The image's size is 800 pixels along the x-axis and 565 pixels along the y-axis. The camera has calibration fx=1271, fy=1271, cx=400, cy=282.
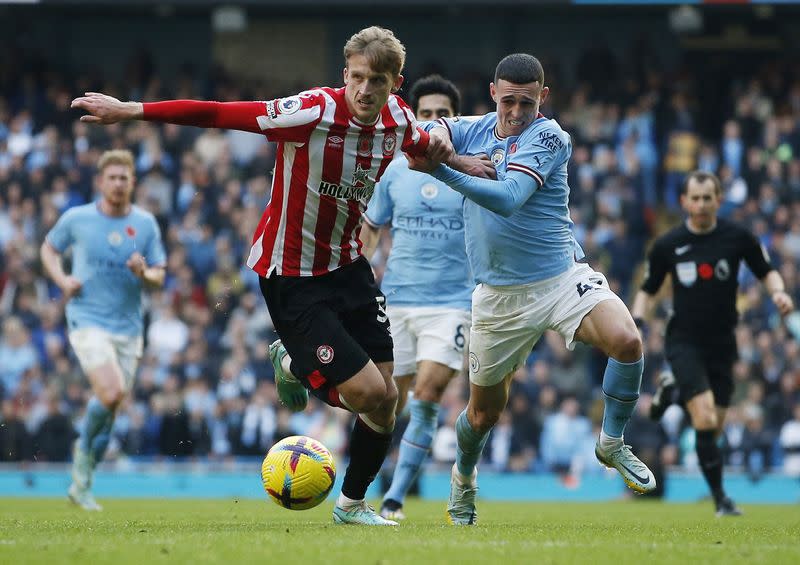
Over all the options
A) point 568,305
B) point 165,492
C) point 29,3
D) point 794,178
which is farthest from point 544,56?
point 568,305

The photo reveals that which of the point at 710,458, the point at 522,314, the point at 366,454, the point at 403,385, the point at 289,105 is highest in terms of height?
the point at 289,105

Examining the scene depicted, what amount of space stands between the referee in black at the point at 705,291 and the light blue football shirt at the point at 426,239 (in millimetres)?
1973

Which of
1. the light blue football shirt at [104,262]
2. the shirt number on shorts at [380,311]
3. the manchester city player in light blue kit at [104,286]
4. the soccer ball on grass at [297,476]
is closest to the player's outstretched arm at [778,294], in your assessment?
the shirt number on shorts at [380,311]

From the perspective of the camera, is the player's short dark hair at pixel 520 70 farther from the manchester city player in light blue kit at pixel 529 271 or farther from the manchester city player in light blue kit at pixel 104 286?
the manchester city player in light blue kit at pixel 104 286

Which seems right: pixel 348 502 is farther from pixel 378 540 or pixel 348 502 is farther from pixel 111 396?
pixel 111 396

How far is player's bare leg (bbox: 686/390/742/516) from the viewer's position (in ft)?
35.8

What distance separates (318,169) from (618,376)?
7.26 ft

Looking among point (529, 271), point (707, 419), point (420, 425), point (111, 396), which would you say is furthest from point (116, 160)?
point (707, 419)

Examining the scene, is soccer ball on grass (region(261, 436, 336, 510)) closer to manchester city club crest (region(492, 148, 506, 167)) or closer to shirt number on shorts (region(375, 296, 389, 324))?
shirt number on shorts (region(375, 296, 389, 324))

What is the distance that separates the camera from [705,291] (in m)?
11.3

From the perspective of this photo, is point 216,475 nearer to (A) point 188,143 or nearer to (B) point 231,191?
(B) point 231,191

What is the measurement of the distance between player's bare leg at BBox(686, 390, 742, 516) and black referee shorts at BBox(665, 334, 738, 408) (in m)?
0.09

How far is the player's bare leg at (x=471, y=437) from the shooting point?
817cm

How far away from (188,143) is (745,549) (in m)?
17.4
